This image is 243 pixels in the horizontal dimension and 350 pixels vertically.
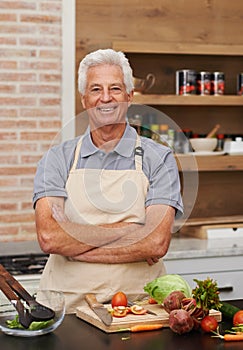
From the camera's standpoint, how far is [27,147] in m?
4.53

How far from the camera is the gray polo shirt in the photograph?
10.6 ft

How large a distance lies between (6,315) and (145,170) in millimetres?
948

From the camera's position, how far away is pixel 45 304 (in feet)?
8.35

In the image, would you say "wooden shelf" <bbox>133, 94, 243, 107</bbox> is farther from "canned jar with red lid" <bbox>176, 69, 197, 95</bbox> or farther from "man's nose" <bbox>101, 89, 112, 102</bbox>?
"man's nose" <bbox>101, 89, 112, 102</bbox>

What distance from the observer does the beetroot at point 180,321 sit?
2.50 meters

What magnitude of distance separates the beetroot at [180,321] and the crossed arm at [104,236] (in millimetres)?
660

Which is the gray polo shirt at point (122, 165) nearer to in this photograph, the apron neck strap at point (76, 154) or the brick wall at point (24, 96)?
the apron neck strap at point (76, 154)

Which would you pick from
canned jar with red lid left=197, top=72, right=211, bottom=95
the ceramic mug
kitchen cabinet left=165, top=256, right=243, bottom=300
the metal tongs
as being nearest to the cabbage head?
the metal tongs

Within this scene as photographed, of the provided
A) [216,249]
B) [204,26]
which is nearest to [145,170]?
[216,249]

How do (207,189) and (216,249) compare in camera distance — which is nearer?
(216,249)

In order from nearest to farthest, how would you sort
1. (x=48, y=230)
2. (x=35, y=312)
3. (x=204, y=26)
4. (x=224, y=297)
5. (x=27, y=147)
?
(x=35, y=312), (x=48, y=230), (x=224, y=297), (x=27, y=147), (x=204, y=26)

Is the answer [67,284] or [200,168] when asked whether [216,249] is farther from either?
[67,284]

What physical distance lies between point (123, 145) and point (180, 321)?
0.96 metres

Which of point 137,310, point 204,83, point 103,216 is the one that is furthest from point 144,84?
point 137,310
